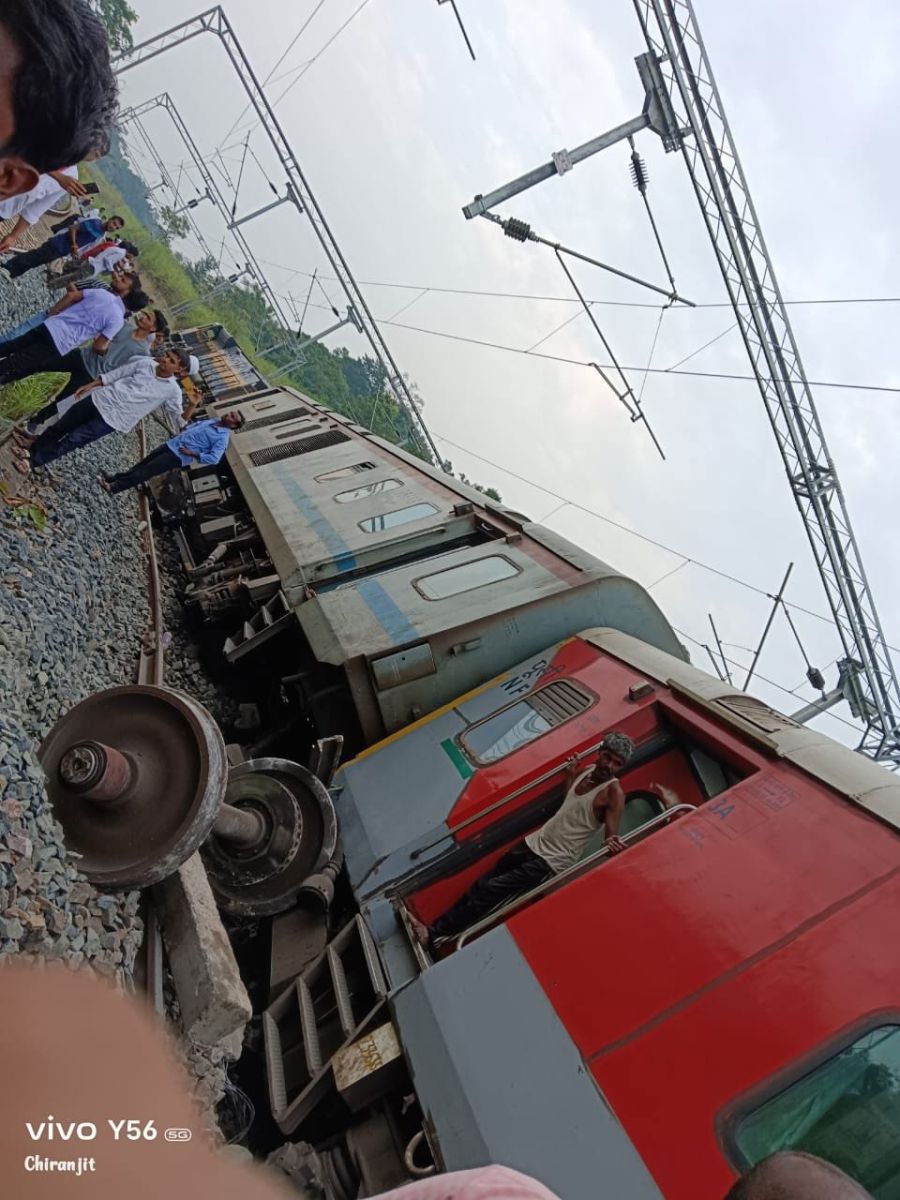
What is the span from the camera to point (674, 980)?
112 inches

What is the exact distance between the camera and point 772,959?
2840 mm

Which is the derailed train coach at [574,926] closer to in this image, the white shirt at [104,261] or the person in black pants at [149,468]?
the person in black pants at [149,468]

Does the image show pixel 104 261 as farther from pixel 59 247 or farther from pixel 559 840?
pixel 559 840

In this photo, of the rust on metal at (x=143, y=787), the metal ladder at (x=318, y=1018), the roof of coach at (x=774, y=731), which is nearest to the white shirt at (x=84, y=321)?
the rust on metal at (x=143, y=787)

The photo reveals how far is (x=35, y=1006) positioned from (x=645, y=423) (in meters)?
9.15

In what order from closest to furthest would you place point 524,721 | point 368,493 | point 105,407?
point 524,721 < point 105,407 < point 368,493

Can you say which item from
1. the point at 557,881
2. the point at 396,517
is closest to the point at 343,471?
the point at 396,517

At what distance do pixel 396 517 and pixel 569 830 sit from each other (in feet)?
15.1

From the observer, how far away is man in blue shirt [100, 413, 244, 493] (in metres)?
6.86

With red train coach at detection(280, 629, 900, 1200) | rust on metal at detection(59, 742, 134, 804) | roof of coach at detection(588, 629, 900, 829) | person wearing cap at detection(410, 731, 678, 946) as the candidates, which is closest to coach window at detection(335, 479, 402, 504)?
roof of coach at detection(588, 629, 900, 829)

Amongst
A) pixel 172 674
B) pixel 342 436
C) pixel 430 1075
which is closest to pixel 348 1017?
pixel 430 1075

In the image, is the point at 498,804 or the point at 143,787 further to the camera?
the point at 498,804

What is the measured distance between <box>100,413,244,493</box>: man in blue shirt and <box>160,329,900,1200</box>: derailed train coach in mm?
1919

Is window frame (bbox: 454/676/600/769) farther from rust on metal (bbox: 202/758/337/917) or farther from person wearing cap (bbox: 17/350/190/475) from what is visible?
person wearing cap (bbox: 17/350/190/475)
